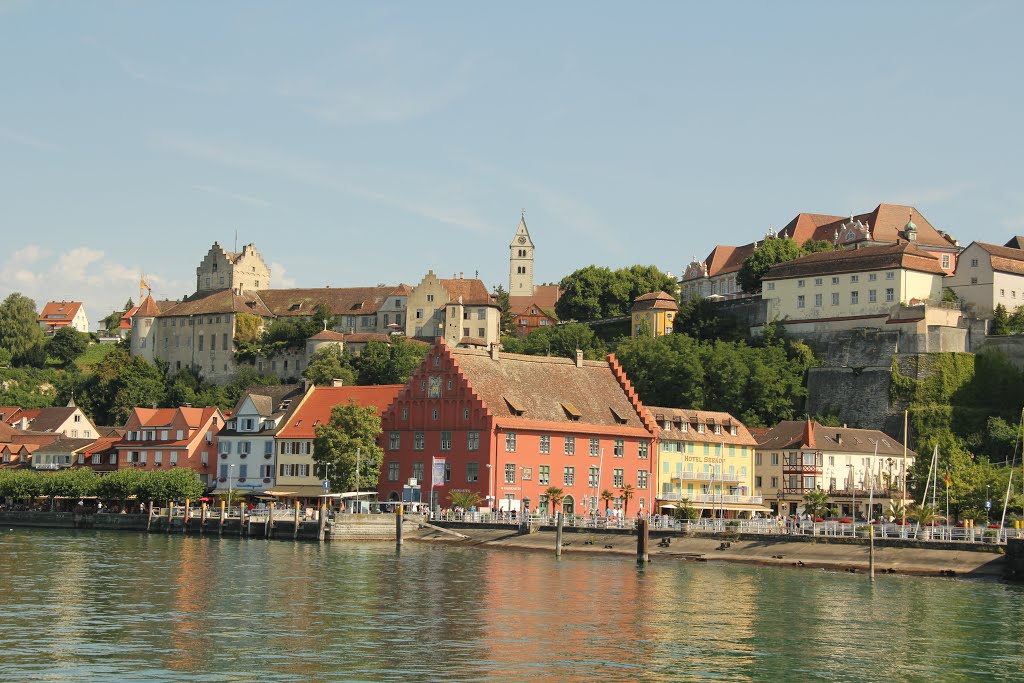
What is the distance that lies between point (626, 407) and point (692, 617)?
54580mm

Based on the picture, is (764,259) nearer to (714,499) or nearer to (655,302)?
(655,302)

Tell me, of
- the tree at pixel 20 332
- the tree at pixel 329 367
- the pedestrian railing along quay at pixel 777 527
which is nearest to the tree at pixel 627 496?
the pedestrian railing along quay at pixel 777 527

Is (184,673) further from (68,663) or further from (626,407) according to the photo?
(626,407)

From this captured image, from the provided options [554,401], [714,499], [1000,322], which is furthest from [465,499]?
[1000,322]

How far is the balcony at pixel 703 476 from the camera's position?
10616 cm

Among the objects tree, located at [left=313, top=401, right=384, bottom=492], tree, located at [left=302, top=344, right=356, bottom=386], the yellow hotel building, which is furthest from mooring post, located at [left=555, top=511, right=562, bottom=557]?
tree, located at [left=302, top=344, right=356, bottom=386]

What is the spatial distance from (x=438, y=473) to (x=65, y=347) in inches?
4411

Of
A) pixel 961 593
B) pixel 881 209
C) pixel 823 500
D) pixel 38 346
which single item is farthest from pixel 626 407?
pixel 38 346

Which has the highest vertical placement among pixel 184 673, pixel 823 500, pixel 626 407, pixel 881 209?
pixel 881 209

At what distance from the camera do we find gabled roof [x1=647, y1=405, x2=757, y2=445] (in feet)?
349

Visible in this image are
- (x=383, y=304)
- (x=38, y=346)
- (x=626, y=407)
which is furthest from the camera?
(x=38, y=346)

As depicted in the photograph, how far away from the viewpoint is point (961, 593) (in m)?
59.5

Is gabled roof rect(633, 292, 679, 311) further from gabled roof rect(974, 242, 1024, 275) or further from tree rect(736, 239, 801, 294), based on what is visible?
gabled roof rect(974, 242, 1024, 275)

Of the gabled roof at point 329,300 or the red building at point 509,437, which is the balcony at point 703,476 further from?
the gabled roof at point 329,300
